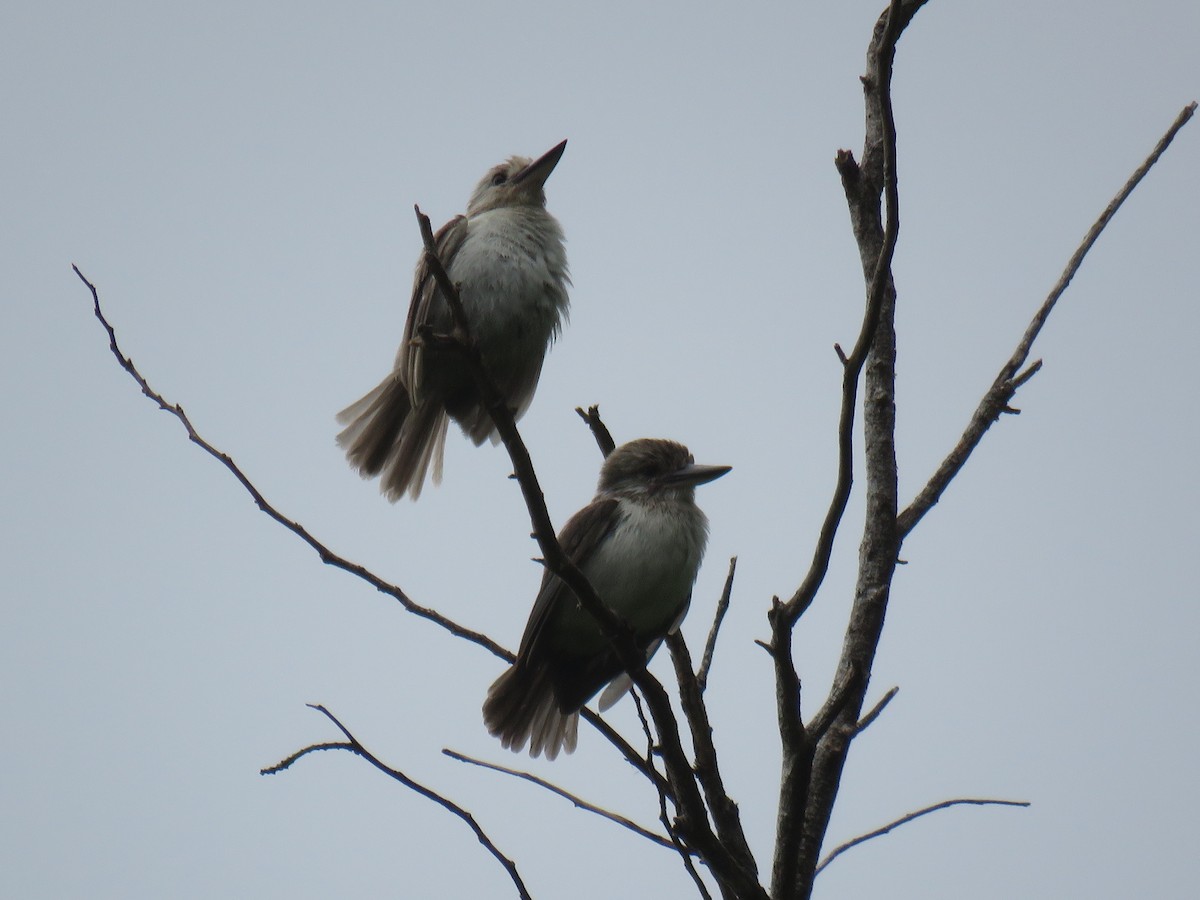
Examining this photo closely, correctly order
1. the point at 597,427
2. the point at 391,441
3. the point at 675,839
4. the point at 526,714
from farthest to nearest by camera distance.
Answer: the point at 391,441 < the point at 526,714 < the point at 597,427 < the point at 675,839

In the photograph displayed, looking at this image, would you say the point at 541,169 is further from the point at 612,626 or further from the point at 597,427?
→ the point at 612,626

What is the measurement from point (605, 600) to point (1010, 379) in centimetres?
200

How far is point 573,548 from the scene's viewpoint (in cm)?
512

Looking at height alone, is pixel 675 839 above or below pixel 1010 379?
below

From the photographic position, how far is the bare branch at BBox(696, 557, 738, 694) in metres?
3.82

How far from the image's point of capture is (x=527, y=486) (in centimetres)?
344

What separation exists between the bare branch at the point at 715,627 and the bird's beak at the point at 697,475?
1.50 m

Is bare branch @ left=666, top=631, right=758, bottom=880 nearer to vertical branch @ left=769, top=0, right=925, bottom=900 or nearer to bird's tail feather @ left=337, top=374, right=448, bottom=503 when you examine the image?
vertical branch @ left=769, top=0, right=925, bottom=900

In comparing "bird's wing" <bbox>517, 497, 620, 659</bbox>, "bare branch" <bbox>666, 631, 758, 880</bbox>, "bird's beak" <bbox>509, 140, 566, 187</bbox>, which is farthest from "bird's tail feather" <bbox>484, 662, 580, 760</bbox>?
"bird's beak" <bbox>509, 140, 566, 187</bbox>

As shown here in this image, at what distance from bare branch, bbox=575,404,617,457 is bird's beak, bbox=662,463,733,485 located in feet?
3.06

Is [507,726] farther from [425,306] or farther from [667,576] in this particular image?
[425,306]

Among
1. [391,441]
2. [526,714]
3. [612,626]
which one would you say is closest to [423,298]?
[391,441]

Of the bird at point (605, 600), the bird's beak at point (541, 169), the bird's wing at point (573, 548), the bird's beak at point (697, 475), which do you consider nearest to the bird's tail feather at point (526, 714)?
the bird at point (605, 600)

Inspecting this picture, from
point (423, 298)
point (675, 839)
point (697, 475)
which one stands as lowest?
point (675, 839)
